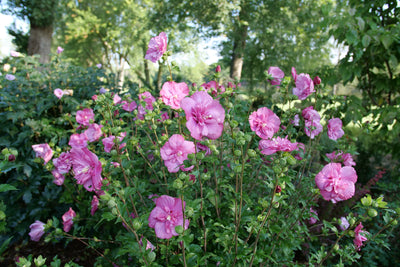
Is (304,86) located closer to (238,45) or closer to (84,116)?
(84,116)

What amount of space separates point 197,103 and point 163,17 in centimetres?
1079

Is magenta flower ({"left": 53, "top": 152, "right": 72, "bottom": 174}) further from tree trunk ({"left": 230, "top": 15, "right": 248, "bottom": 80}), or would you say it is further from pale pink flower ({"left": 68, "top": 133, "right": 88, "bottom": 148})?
tree trunk ({"left": 230, "top": 15, "right": 248, "bottom": 80})

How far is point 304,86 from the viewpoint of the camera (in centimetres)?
155

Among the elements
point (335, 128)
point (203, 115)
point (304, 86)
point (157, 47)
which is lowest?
point (335, 128)

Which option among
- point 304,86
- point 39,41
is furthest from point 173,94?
point 39,41

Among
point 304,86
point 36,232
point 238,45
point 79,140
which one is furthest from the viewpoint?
point 238,45

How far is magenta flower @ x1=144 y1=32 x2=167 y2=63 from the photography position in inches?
51.9

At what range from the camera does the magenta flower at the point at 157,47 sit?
1.32m

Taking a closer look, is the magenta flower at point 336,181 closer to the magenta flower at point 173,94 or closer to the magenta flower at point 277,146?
the magenta flower at point 277,146

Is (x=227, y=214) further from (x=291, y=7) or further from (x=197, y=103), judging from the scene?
(x=291, y=7)

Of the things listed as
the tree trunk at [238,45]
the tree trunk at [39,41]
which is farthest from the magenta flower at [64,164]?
the tree trunk at [238,45]

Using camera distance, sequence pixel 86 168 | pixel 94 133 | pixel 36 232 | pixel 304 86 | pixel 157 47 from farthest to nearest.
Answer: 1. pixel 36 232
2. pixel 94 133
3. pixel 304 86
4. pixel 157 47
5. pixel 86 168

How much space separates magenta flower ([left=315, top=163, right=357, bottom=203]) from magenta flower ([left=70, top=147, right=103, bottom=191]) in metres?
1.00

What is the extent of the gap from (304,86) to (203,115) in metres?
0.87
